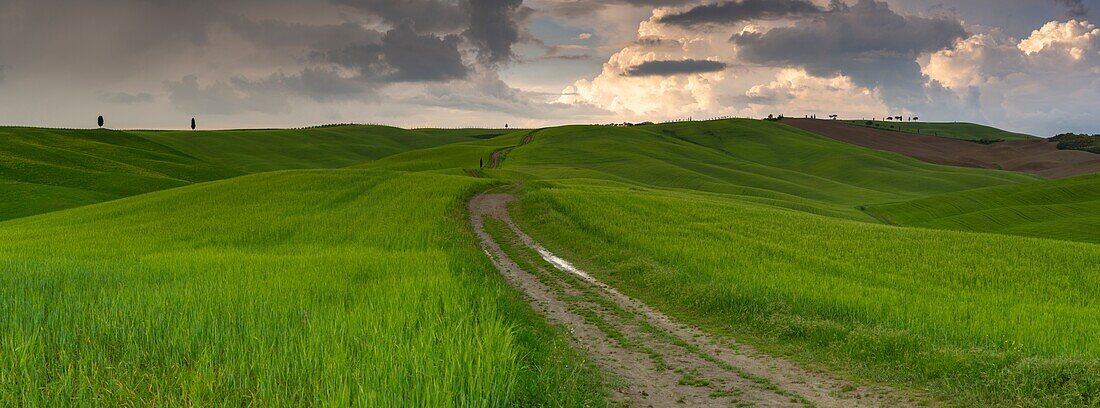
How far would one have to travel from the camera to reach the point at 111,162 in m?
93.2

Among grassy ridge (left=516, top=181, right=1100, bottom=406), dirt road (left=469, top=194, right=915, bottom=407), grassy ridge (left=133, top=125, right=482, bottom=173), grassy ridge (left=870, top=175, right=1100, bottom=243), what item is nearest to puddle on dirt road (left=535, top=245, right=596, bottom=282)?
grassy ridge (left=516, top=181, right=1100, bottom=406)

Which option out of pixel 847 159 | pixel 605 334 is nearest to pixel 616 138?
pixel 847 159

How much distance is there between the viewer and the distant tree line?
162375 millimetres

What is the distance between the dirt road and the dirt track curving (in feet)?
524

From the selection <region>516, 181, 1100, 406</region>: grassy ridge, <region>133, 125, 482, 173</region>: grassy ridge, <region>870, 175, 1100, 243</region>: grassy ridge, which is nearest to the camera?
<region>516, 181, 1100, 406</region>: grassy ridge

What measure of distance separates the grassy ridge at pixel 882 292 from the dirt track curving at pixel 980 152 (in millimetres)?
142318

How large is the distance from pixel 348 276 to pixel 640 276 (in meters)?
9.39

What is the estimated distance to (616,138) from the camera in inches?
6156

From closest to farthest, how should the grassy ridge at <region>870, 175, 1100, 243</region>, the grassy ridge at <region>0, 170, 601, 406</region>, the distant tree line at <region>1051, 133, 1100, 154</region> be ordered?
1. the grassy ridge at <region>0, 170, 601, 406</region>
2. the grassy ridge at <region>870, 175, 1100, 243</region>
3. the distant tree line at <region>1051, 133, 1100, 154</region>

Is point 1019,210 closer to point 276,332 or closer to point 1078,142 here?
point 276,332

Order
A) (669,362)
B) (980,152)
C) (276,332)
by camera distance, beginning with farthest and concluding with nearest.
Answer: (980,152)
(669,362)
(276,332)

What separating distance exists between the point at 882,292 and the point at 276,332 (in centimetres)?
1616

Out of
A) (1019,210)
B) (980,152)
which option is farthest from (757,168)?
(980,152)

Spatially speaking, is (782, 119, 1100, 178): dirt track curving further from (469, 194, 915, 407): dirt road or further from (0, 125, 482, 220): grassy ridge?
(469, 194, 915, 407): dirt road
